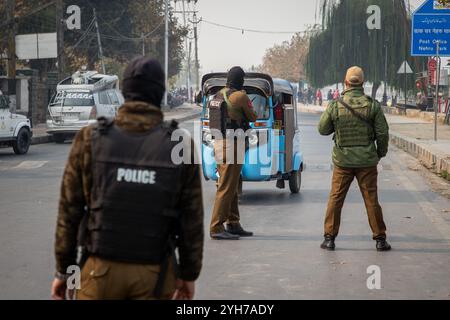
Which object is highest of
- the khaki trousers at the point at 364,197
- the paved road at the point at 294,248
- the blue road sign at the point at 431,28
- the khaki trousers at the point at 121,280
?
the blue road sign at the point at 431,28

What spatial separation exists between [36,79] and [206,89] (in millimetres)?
24657

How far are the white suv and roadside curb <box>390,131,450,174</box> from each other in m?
9.78

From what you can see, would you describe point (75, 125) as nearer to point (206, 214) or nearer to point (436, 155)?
point (436, 155)

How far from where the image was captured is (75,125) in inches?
1067

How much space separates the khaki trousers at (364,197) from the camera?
8.77 meters

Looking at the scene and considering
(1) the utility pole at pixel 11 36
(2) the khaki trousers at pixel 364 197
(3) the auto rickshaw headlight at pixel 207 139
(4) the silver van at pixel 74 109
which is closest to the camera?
(2) the khaki trousers at pixel 364 197

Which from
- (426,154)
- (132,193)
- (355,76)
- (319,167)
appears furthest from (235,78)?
(426,154)

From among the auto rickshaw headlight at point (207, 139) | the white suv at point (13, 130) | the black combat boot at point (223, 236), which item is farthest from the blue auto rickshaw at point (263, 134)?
the white suv at point (13, 130)

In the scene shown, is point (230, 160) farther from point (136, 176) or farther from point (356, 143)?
point (136, 176)

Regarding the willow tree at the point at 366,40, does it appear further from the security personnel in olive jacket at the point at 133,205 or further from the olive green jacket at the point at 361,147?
the security personnel in olive jacket at the point at 133,205

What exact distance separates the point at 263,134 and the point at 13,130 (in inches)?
423

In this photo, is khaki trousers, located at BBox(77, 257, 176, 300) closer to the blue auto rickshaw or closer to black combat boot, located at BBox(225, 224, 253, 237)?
black combat boot, located at BBox(225, 224, 253, 237)

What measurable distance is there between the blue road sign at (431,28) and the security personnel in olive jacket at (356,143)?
14.7 metres
